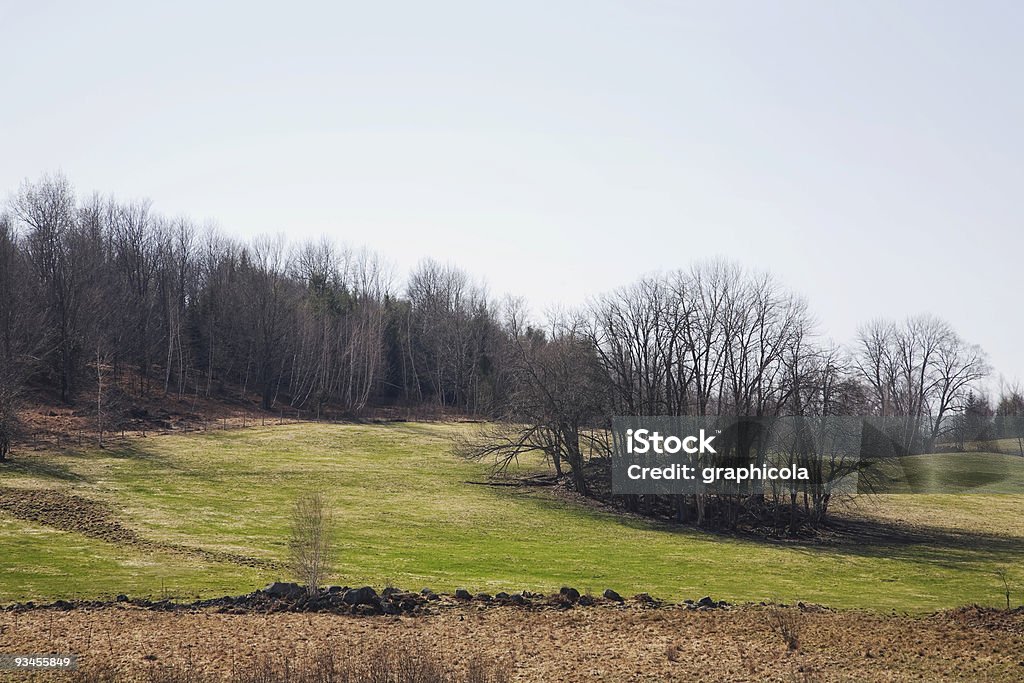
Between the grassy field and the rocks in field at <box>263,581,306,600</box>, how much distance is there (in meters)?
2.14

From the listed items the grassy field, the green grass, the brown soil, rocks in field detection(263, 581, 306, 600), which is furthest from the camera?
the green grass

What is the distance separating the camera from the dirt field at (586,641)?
14.5 m

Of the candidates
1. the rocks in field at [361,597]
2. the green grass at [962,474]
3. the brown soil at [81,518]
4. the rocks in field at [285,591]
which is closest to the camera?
the rocks in field at [361,597]

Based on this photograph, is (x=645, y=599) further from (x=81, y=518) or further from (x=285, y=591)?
(x=81, y=518)

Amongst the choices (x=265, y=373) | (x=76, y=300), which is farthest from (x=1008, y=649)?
(x=265, y=373)

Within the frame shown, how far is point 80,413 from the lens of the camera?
181 ft

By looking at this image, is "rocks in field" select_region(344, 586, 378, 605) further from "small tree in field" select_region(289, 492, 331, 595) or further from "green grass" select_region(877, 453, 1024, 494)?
"green grass" select_region(877, 453, 1024, 494)

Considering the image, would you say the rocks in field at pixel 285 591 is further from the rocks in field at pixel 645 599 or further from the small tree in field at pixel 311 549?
the rocks in field at pixel 645 599

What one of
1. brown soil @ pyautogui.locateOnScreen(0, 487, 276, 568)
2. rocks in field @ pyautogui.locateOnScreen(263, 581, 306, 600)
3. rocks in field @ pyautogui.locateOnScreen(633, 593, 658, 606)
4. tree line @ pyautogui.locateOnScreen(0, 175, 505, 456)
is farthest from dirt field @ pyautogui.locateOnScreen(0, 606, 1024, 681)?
tree line @ pyautogui.locateOnScreen(0, 175, 505, 456)

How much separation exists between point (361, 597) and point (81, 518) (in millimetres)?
17439

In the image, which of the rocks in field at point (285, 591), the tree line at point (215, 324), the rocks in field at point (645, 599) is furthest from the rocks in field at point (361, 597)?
the tree line at point (215, 324)

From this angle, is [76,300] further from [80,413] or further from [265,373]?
[265,373]

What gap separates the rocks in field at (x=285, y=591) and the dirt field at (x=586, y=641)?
120cm

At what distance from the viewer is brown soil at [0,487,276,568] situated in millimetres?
27048
